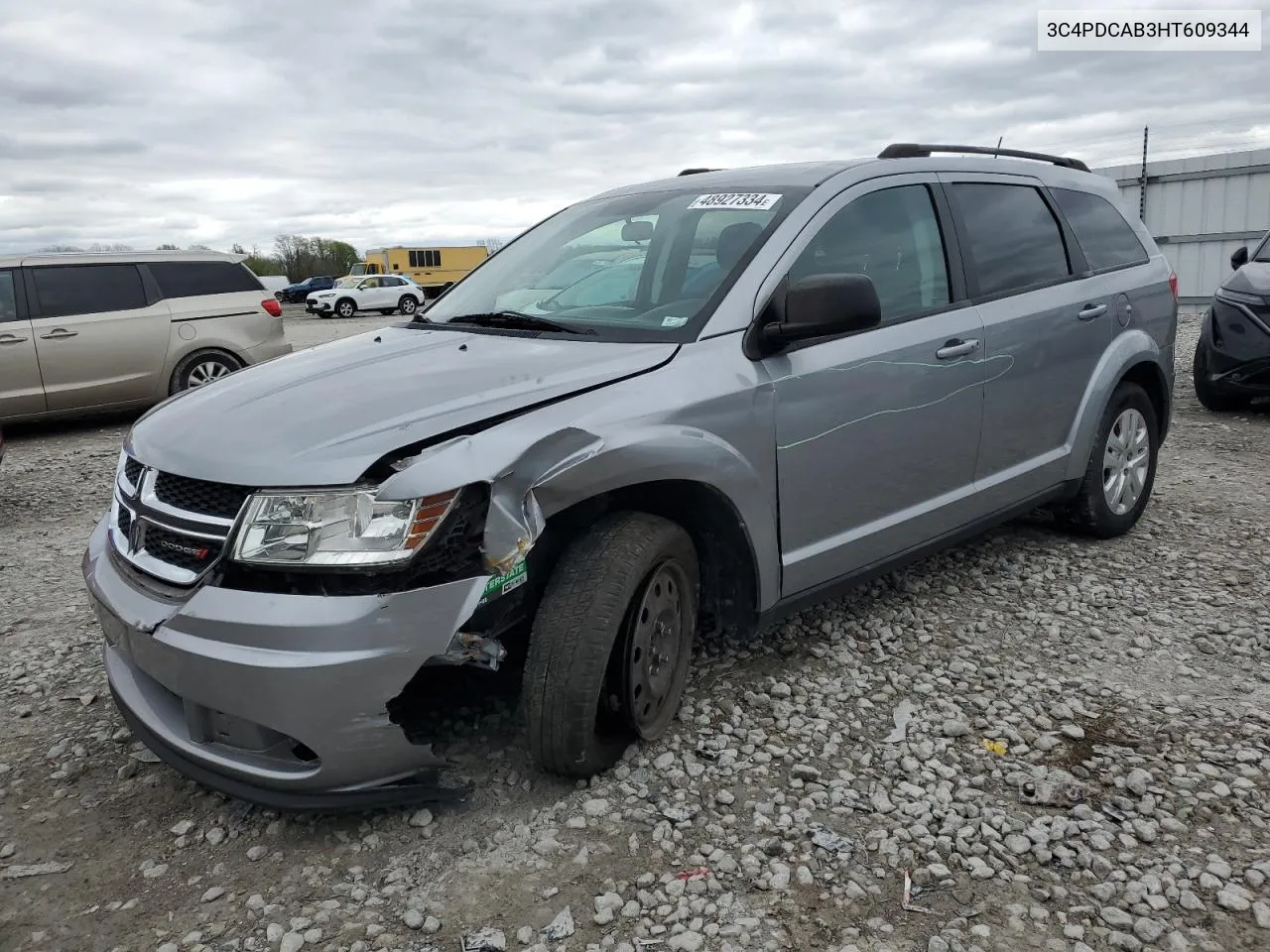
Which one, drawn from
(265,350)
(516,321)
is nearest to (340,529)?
(516,321)

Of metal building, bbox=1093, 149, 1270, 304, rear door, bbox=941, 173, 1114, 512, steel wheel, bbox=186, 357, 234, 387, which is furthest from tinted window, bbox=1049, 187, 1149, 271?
metal building, bbox=1093, 149, 1270, 304

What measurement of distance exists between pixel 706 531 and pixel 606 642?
1.96 ft

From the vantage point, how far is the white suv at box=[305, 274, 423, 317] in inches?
1346

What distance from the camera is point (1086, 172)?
4.84 m

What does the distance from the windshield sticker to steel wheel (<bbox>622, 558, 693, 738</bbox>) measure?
128 cm

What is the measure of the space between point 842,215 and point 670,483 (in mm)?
1196

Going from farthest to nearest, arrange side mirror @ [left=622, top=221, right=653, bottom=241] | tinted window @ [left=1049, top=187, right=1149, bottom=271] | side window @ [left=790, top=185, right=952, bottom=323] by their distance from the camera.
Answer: tinted window @ [left=1049, top=187, right=1149, bottom=271], side mirror @ [left=622, top=221, right=653, bottom=241], side window @ [left=790, top=185, right=952, bottom=323]

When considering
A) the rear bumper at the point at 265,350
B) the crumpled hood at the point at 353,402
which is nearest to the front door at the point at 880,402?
the crumpled hood at the point at 353,402

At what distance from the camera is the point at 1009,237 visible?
4059mm

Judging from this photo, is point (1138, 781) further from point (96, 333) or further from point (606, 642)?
point (96, 333)

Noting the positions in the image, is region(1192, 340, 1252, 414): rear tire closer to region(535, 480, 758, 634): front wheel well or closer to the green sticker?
region(535, 480, 758, 634): front wheel well

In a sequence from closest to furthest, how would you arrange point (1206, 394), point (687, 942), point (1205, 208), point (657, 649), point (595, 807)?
point (687, 942)
point (595, 807)
point (657, 649)
point (1206, 394)
point (1205, 208)

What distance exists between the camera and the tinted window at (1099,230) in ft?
14.7

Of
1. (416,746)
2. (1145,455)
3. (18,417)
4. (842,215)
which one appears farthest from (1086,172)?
(18,417)
